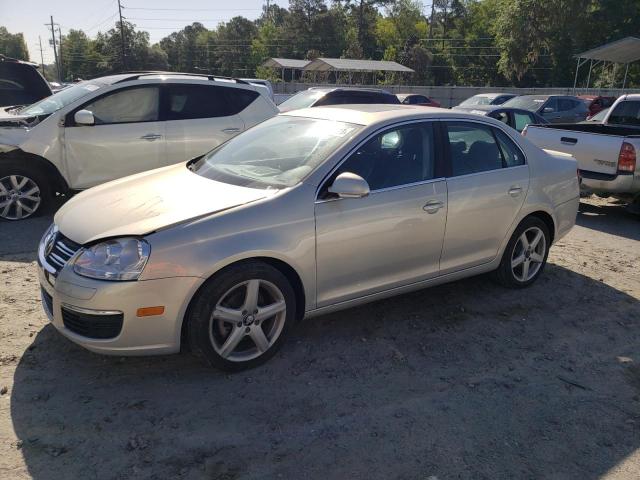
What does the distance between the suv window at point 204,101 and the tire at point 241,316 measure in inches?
177

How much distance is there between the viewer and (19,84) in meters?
8.91

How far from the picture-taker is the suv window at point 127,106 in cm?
679

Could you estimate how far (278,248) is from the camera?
11.1 feet

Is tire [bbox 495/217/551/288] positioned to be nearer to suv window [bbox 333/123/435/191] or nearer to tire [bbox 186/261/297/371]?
suv window [bbox 333/123/435/191]

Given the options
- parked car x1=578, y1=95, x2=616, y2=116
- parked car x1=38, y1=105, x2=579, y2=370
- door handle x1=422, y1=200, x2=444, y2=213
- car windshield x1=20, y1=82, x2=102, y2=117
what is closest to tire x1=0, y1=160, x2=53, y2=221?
car windshield x1=20, y1=82, x2=102, y2=117

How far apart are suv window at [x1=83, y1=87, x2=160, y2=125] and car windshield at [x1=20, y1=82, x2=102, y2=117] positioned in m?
0.25

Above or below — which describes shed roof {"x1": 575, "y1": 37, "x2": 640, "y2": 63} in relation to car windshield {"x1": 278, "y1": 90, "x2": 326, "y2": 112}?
above

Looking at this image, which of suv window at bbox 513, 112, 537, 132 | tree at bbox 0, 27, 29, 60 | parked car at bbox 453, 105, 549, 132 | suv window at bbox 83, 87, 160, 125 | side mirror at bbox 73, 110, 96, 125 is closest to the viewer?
side mirror at bbox 73, 110, 96, 125

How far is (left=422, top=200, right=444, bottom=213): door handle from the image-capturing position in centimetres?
407

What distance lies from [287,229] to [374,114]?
1.32 m

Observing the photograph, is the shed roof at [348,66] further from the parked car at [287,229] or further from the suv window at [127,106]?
the parked car at [287,229]

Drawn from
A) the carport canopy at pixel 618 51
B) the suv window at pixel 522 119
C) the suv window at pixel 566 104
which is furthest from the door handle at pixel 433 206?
the carport canopy at pixel 618 51

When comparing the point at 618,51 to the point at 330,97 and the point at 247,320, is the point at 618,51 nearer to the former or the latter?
the point at 330,97

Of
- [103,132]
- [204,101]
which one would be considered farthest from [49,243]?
[204,101]
